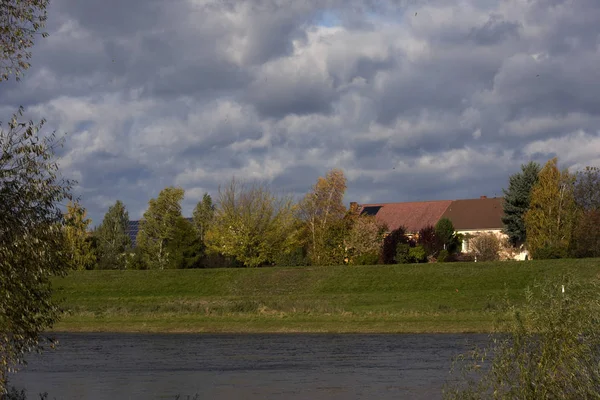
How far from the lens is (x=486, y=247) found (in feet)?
297

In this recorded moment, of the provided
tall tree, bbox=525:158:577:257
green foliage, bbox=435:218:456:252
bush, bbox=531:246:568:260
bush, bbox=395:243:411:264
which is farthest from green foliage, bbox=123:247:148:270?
bush, bbox=531:246:568:260

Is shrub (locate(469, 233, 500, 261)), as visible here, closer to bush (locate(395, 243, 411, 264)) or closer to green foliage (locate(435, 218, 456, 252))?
green foliage (locate(435, 218, 456, 252))

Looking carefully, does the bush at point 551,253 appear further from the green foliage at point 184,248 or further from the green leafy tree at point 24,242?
the green leafy tree at point 24,242

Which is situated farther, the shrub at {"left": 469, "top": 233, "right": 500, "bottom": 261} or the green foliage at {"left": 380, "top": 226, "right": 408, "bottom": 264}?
the shrub at {"left": 469, "top": 233, "right": 500, "bottom": 261}

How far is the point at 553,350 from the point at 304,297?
159 feet

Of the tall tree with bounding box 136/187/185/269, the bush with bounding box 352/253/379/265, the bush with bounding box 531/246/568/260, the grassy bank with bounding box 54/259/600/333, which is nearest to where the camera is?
the grassy bank with bounding box 54/259/600/333

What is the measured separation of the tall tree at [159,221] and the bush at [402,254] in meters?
29.1

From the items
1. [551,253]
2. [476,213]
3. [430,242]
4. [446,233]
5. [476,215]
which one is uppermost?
[476,213]

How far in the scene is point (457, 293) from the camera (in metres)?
58.0

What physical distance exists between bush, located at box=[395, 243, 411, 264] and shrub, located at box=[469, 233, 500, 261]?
12077 millimetres

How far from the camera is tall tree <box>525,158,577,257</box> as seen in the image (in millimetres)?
82375

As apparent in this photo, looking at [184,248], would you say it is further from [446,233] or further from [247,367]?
[247,367]

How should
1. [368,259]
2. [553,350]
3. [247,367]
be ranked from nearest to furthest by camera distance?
[553,350] → [247,367] → [368,259]

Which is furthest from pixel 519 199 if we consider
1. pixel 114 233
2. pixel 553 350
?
pixel 553 350
